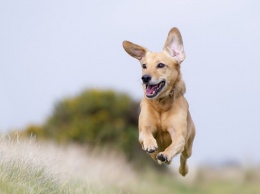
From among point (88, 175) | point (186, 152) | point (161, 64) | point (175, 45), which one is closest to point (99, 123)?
point (88, 175)

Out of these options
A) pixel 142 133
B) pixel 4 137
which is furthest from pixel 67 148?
pixel 142 133

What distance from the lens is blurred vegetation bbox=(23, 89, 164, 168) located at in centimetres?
2627

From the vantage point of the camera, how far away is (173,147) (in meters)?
9.21

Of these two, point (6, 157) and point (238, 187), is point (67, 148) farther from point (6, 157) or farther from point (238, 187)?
point (6, 157)

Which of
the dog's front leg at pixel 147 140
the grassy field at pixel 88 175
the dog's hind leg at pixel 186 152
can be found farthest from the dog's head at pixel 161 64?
the grassy field at pixel 88 175

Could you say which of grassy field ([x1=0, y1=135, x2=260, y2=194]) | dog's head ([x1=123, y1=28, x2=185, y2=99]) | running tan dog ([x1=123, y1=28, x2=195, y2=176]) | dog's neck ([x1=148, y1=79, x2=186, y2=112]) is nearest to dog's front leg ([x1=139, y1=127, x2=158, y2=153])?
running tan dog ([x1=123, y1=28, x2=195, y2=176])

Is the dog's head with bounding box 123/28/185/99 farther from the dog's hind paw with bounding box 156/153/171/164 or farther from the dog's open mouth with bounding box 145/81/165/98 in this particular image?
the dog's hind paw with bounding box 156/153/171/164

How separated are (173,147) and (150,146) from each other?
1.19 ft

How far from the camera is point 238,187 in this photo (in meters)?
27.0

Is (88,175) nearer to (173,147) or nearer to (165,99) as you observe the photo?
(165,99)

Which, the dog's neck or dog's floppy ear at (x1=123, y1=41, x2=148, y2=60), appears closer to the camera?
the dog's neck

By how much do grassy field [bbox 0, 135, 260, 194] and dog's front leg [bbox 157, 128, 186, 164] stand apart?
5.92 ft

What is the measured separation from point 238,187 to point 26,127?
8.18 meters

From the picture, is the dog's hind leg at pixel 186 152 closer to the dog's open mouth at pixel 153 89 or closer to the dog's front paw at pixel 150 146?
the dog's open mouth at pixel 153 89
